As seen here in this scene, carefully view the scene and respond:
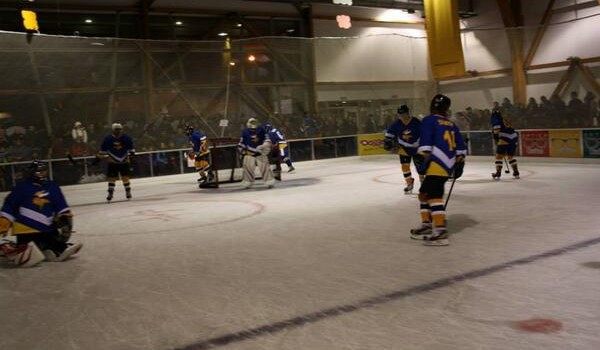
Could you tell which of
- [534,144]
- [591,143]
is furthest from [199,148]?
[591,143]

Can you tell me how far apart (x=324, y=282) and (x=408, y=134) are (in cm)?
488

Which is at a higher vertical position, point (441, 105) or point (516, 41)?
point (516, 41)

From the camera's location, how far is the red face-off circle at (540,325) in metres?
2.90

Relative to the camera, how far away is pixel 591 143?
1212 centimetres

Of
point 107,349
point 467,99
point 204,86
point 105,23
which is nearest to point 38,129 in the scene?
point 204,86

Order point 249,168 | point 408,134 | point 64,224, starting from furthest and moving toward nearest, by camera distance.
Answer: point 249,168 → point 408,134 → point 64,224

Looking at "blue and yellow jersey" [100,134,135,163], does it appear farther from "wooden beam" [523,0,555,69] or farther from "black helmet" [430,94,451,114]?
"wooden beam" [523,0,555,69]

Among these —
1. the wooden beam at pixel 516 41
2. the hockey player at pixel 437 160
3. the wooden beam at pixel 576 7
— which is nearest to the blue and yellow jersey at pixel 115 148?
the hockey player at pixel 437 160

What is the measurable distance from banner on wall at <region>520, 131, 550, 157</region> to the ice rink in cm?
544

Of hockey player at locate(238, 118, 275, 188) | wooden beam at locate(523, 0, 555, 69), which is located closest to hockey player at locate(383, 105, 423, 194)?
hockey player at locate(238, 118, 275, 188)

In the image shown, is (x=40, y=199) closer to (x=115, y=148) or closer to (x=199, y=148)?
(x=115, y=148)

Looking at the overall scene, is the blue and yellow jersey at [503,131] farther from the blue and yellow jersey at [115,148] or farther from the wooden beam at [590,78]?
the blue and yellow jersey at [115,148]

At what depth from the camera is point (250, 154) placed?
11.0 m

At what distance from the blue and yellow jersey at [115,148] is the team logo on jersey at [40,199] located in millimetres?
5127
